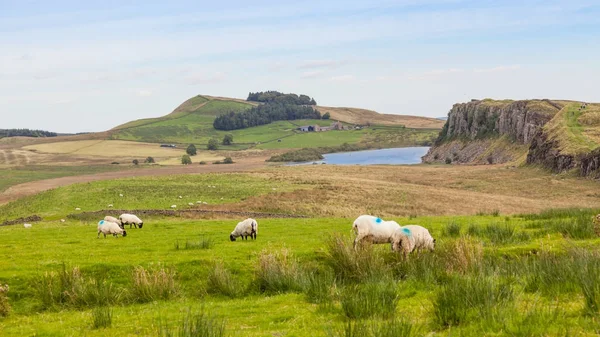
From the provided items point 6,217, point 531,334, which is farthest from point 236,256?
point 6,217

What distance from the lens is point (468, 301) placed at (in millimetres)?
10406

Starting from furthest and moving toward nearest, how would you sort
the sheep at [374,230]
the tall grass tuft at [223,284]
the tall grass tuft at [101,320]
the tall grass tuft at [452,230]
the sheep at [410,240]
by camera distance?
1. the tall grass tuft at [452,230]
2. the sheep at [374,230]
3. the sheep at [410,240]
4. the tall grass tuft at [223,284]
5. the tall grass tuft at [101,320]

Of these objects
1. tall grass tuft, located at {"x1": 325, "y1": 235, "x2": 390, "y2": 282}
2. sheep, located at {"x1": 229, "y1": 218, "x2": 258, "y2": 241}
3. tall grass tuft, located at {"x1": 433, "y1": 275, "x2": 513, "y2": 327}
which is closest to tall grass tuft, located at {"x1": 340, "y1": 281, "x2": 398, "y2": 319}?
tall grass tuft, located at {"x1": 433, "y1": 275, "x2": 513, "y2": 327}

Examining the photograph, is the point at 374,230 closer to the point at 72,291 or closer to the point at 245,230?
the point at 245,230

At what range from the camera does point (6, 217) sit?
4541cm

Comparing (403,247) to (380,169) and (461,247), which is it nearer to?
(461,247)

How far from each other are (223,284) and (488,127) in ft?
405

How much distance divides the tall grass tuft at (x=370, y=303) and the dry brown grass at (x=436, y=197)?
32445 mm

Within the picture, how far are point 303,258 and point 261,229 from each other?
10707 millimetres

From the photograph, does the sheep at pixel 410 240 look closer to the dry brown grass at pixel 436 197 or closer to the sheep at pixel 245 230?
the sheep at pixel 245 230

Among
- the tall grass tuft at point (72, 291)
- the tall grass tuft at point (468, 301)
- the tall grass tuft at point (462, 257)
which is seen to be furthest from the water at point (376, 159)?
the tall grass tuft at point (468, 301)

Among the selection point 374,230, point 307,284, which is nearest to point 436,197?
point 374,230

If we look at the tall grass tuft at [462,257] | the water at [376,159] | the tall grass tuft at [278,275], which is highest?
the tall grass tuft at [462,257]

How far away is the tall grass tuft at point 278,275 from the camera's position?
15622 mm
